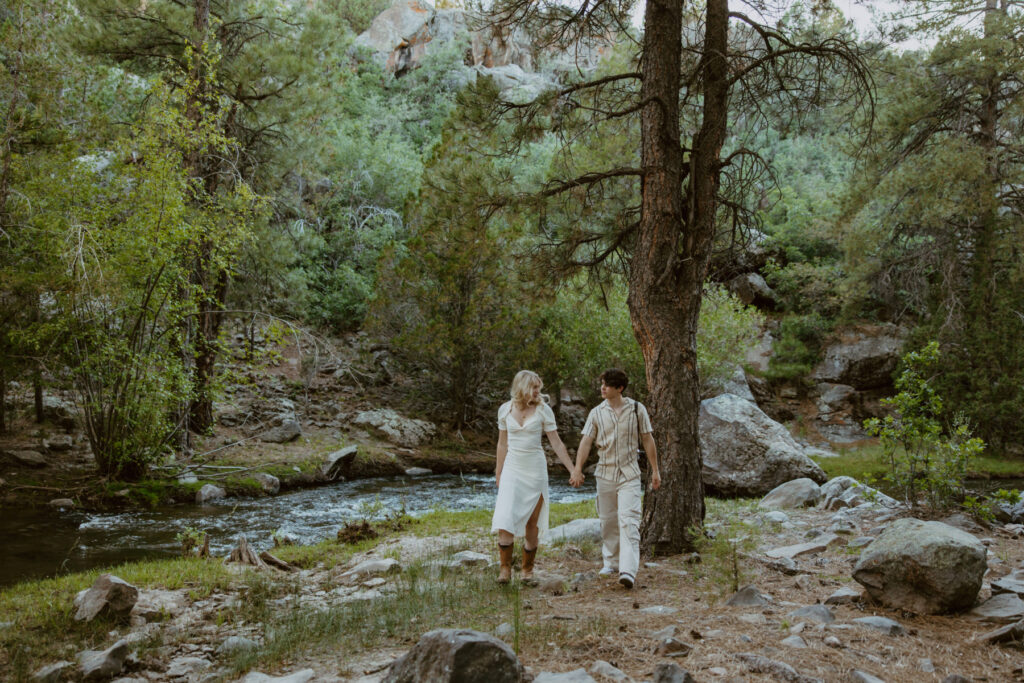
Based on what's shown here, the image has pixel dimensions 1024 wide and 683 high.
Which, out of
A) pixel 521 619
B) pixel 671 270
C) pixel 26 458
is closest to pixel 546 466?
pixel 521 619

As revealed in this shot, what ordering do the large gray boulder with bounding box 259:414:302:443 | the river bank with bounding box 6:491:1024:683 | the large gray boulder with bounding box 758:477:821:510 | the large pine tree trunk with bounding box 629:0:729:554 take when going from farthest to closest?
the large gray boulder with bounding box 259:414:302:443 → the large gray boulder with bounding box 758:477:821:510 → the large pine tree trunk with bounding box 629:0:729:554 → the river bank with bounding box 6:491:1024:683

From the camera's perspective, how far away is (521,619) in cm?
465

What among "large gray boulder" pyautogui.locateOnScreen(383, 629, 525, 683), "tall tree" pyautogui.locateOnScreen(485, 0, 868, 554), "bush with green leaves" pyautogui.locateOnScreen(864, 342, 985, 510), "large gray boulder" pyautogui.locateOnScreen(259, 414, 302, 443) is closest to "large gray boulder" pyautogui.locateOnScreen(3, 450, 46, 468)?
"large gray boulder" pyautogui.locateOnScreen(259, 414, 302, 443)

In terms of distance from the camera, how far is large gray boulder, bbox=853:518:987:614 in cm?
451

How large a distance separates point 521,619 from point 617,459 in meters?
1.87

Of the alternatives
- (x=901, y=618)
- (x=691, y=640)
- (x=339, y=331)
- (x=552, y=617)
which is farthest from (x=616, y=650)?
(x=339, y=331)

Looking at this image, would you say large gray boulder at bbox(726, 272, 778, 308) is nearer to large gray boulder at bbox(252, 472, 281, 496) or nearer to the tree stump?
large gray boulder at bbox(252, 472, 281, 496)

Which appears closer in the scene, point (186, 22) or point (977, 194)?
point (186, 22)

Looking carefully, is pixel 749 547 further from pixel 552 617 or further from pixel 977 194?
pixel 977 194

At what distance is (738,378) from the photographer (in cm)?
1991

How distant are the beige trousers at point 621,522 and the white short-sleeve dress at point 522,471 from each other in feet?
2.01

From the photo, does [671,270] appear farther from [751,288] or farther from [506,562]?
[751,288]

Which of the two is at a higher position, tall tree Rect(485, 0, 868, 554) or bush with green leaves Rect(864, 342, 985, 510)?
tall tree Rect(485, 0, 868, 554)

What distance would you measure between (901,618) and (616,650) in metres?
2.20
